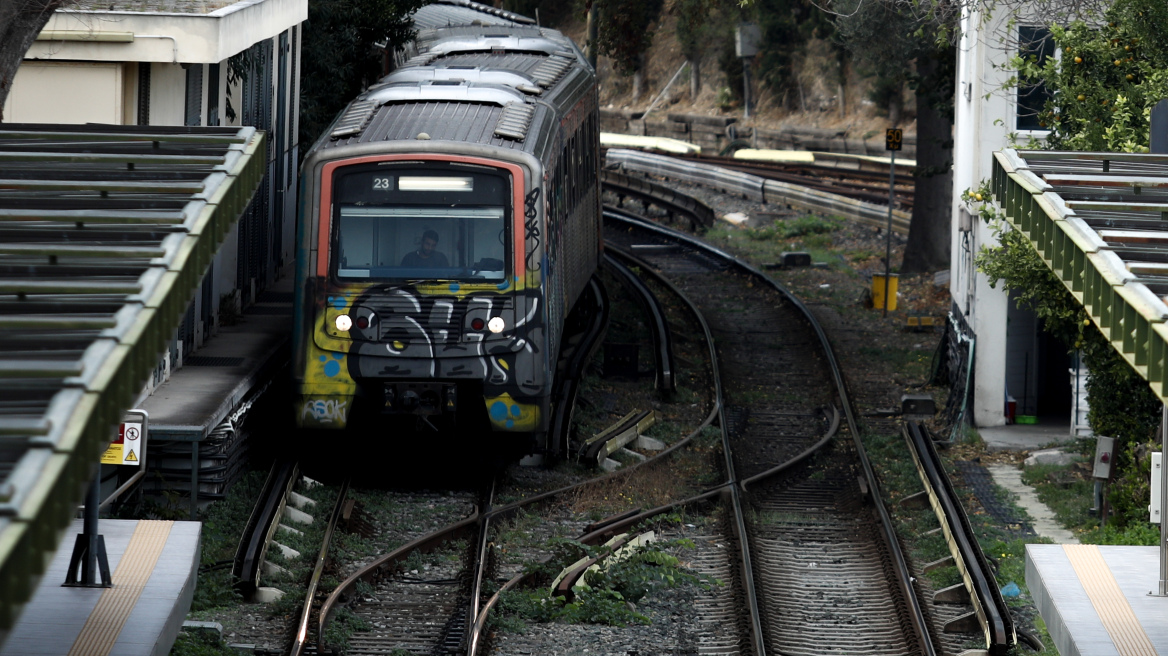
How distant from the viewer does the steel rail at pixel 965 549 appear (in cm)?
1020

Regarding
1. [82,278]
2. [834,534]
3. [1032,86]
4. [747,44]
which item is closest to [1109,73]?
[1032,86]

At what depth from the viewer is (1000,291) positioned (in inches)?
699

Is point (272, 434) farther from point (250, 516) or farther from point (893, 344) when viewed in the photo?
→ point (893, 344)

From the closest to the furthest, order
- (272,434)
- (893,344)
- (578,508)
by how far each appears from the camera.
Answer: (578,508), (272,434), (893,344)

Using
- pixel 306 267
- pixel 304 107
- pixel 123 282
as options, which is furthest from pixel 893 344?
pixel 123 282

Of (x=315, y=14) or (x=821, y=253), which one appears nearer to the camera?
(x=315, y=14)

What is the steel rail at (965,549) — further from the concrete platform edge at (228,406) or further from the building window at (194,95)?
the building window at (194,95)

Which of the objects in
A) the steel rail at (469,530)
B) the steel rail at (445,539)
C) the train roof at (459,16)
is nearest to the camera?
the steel rail at (469,530)

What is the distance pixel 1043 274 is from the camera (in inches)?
591

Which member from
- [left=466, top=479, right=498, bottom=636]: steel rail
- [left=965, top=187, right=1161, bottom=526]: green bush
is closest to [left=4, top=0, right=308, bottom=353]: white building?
[left=466, top=479, right=498, bottom=636]: steel rail

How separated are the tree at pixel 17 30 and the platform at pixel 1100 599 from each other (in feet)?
26.7

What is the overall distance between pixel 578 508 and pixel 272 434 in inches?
139

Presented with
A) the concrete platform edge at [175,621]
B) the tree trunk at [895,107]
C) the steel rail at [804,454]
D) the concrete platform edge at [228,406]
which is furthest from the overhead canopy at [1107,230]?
the tree trunk at [895,107]

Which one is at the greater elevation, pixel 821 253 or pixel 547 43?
pixel 547 43
